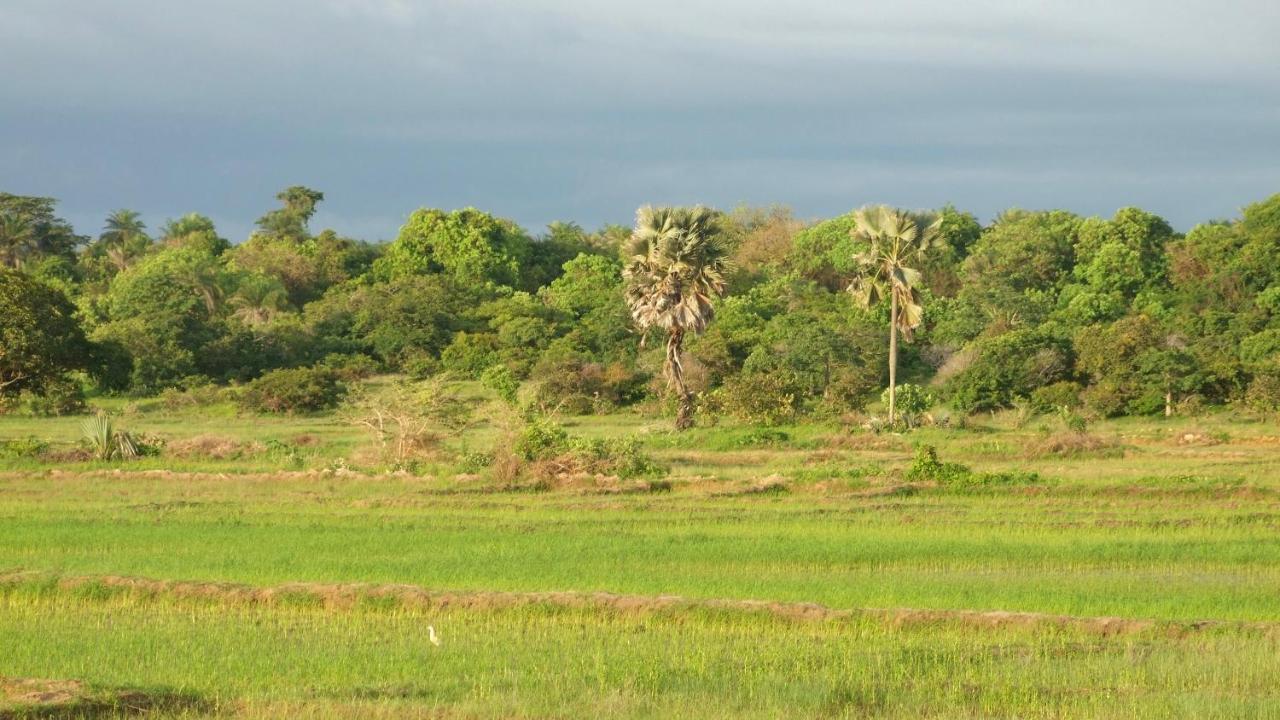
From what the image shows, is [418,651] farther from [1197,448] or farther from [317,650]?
[1197,448]

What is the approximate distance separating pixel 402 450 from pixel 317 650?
19386 mm

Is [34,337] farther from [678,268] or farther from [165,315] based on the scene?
[678,268]

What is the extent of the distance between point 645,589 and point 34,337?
1063 inches

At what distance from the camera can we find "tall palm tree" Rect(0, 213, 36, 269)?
73.5 metres

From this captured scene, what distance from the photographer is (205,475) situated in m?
30.5

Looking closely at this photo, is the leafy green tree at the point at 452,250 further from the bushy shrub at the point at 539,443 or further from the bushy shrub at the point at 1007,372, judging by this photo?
the bushy shrub at the point at 539,443

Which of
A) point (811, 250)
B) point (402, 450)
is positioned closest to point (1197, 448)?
point (402, 450)

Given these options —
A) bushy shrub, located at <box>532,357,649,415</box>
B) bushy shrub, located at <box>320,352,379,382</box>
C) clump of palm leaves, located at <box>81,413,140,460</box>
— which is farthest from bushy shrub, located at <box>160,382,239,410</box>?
clump of palm leaves, located at <box>81,413,140,460</box>

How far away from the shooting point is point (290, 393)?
4681 centimetres

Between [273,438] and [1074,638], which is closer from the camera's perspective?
[1074,638]

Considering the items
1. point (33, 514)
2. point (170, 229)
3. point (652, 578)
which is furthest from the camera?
point (170, 229)

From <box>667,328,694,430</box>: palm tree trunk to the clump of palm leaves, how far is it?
14.4 m

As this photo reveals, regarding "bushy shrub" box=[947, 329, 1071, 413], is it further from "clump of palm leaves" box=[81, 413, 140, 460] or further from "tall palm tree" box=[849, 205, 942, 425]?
"clump of palm leaves" box=[81, 413, 140, 460]

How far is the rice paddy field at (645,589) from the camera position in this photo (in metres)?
11.9
